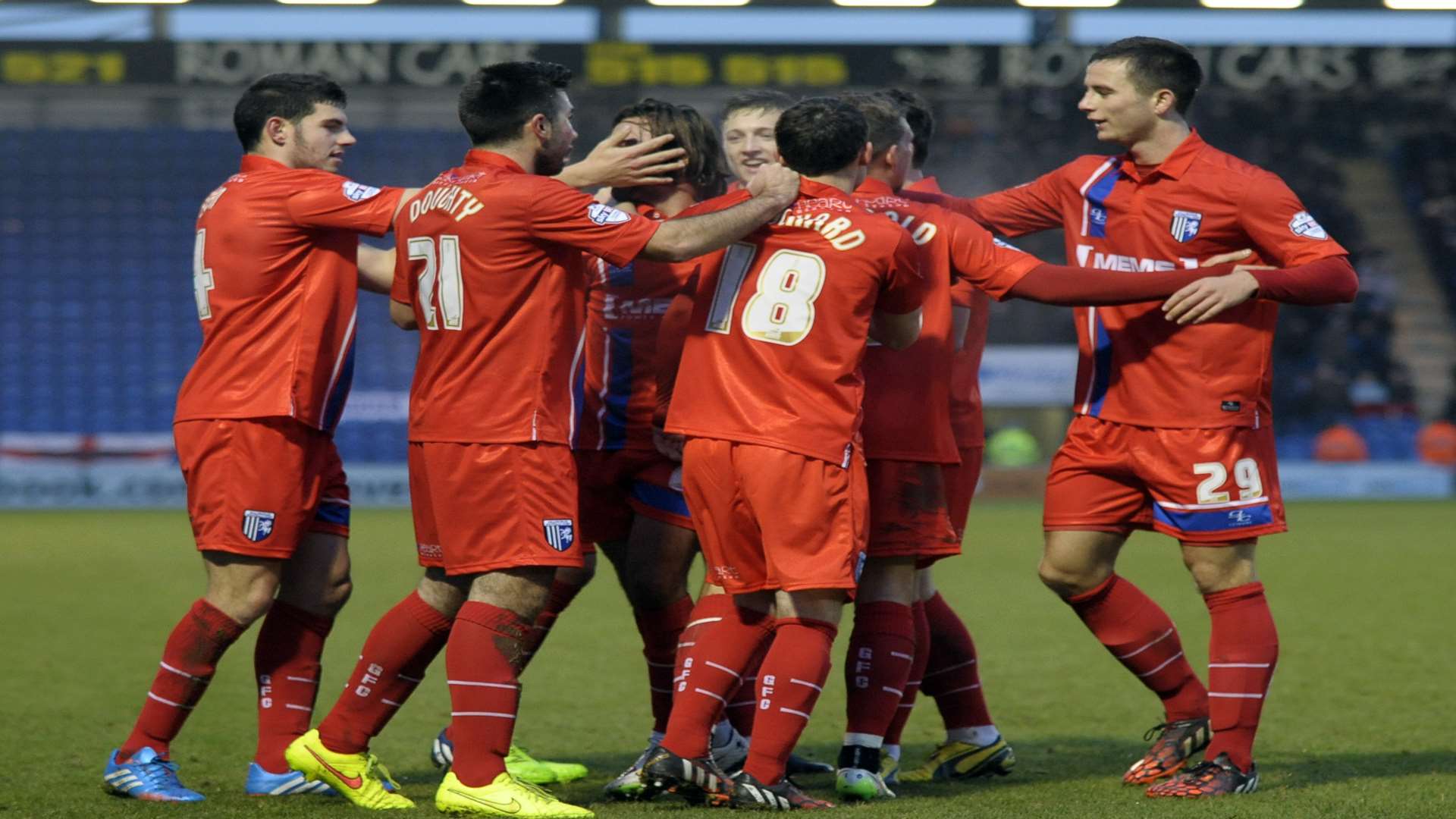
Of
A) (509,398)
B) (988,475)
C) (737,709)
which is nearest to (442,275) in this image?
(509,398)

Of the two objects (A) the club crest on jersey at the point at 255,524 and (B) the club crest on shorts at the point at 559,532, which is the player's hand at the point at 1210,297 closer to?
(B) the club crest on shorts at the point at 559,532

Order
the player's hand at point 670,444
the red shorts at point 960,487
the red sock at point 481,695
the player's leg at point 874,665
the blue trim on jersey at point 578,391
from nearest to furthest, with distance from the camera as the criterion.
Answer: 1. the red sock at point 481,695
2. the blue trim on jersey at point 578,391
3. the player's leg at point 874,665
4. the player's hand at point 670,444
5. the red shorts at point 960,487

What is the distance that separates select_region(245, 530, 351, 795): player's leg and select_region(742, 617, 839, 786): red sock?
1339mm

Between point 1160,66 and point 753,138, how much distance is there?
1321mm

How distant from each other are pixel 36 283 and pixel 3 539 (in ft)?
27.6

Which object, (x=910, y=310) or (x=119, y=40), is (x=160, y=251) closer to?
(x=119, y=40)

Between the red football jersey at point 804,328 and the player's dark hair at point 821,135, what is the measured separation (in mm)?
110

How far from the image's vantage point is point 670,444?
16.4ft

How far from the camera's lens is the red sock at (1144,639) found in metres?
5.01

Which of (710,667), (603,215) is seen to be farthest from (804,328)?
(710,667)

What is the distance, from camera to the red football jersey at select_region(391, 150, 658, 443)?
4289 mm

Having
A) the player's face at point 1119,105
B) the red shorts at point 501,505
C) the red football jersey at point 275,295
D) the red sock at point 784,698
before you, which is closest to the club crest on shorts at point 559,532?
the red shorts at point 501,505

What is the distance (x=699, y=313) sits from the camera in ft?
15.0

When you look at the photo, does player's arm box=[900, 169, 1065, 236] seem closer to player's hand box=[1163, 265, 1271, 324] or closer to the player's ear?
player's hand box=[1163, 265, 1271, 324]
